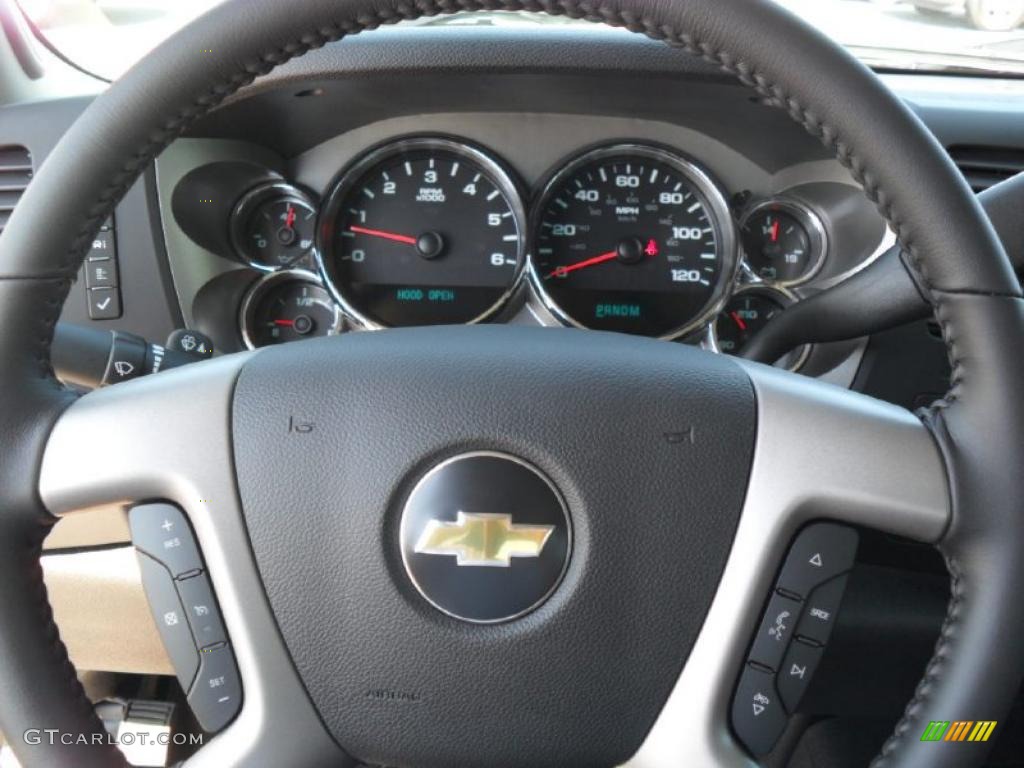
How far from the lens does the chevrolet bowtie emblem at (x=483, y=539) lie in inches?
33.1

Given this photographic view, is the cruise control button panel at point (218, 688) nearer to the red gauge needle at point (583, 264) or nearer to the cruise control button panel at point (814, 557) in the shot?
the cruise control button panel at point (814, 557)

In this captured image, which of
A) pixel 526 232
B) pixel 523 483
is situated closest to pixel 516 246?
pixel 526 232

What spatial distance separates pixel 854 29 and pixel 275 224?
1194 millimetres

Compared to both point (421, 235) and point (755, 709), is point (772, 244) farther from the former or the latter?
point (755, 709)

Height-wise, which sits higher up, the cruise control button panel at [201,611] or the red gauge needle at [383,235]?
the red gauge needle at [383,235]

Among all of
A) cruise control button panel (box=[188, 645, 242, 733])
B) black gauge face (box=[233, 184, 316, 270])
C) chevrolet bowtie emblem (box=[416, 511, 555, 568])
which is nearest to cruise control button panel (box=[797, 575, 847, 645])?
chevrolet bowtie emblem (box=[416, 511, 555, 568])

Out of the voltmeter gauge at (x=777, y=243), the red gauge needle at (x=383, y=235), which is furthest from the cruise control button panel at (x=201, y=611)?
the voltmeter gauge at (x=777, y=243)

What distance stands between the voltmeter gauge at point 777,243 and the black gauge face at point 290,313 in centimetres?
83

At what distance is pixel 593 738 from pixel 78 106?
1.36 meters

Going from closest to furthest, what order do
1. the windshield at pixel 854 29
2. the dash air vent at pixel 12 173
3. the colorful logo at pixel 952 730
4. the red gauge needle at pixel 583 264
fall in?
the colorful logo at pixel 952 730, the dash air vent at pixel 12 173, the windshield at pixel 854 29, the red gauge needle at pixel 583 264

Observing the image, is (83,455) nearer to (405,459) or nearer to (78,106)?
(405,459)

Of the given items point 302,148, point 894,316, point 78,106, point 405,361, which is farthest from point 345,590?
point 302,148

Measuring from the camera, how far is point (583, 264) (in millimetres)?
2020

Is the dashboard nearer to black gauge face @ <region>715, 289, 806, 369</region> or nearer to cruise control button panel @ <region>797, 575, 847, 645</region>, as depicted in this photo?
black gauge face @ <region>715, 289, 806, 369</region>
